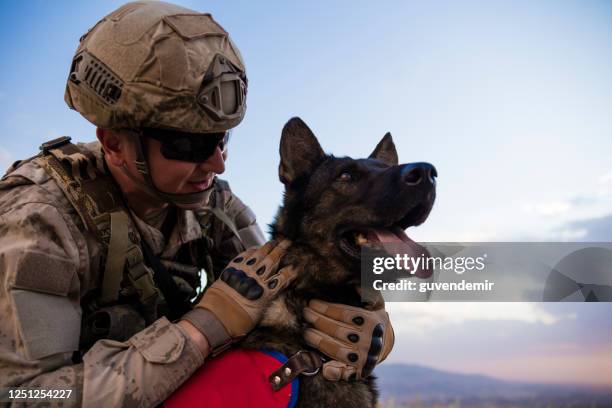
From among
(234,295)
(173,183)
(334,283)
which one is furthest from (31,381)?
(334,283)

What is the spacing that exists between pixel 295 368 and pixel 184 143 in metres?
1.59

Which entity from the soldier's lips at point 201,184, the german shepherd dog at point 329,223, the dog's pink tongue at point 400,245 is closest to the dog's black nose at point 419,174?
the german shepherd dog at point 329,223

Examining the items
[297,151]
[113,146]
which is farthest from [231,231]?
[113,146]

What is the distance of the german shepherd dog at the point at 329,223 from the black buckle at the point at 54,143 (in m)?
1.56

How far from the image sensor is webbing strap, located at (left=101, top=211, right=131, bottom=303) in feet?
12.7

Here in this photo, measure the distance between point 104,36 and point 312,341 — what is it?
2363 millimetres

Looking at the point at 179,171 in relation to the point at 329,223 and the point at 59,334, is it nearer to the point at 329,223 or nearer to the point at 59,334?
the point at 329,223

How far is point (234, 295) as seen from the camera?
3619 mm

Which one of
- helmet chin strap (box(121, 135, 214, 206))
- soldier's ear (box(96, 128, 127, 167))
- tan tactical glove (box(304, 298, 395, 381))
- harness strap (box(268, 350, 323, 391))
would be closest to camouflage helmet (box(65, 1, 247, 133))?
soldier's ear (box(96, 128, 127, 167))

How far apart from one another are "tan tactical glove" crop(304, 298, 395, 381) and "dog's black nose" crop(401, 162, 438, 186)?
856 mm

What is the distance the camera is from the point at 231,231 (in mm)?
5129

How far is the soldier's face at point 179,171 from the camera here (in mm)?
4020

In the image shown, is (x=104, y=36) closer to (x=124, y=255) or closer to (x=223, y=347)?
(x=124, y=255)

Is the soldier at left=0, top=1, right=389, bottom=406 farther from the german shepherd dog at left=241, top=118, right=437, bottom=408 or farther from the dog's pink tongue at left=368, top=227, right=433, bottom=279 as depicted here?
the dog's pink tongue at left=368, top=227, right=433, bottom=279
